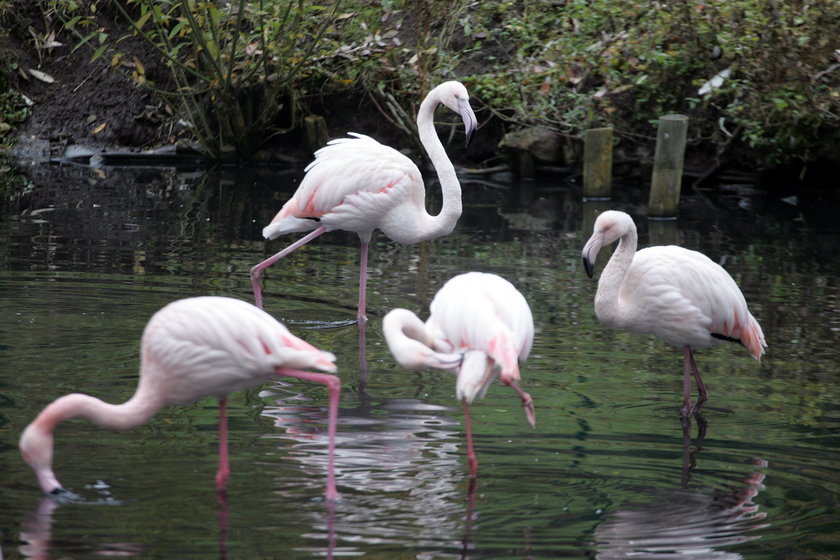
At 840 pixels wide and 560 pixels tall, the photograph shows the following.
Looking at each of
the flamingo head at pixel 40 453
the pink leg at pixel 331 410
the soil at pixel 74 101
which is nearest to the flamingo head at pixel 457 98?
the pink leg at pixel 331 410

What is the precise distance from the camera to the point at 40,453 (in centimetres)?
334

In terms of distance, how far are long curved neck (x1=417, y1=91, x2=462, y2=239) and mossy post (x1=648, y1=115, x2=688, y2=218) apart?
3.91 meters

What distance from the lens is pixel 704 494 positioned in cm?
374

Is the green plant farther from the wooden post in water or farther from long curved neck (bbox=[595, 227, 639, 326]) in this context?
long curved neck (bbox=[595, 227, 639, 326])

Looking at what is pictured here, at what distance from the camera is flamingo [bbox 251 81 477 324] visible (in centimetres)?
603

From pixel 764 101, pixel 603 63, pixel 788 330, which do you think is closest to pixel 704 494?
pixel 788 330

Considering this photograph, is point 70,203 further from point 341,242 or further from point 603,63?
point 603,63

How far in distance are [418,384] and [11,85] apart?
10.3 meters

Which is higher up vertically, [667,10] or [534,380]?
[667,10]

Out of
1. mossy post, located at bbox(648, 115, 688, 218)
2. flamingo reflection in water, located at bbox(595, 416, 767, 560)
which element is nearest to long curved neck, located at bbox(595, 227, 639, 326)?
flamingo reflection in water, located at bbox(595, 416, 767, 560)

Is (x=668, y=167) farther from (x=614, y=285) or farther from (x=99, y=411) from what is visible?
(x=99, y=411)

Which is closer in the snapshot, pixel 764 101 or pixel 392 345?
pixel 392 345

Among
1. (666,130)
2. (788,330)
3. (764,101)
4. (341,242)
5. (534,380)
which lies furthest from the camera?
(764,101)

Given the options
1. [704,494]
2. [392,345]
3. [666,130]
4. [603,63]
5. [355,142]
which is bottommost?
[704,494]
